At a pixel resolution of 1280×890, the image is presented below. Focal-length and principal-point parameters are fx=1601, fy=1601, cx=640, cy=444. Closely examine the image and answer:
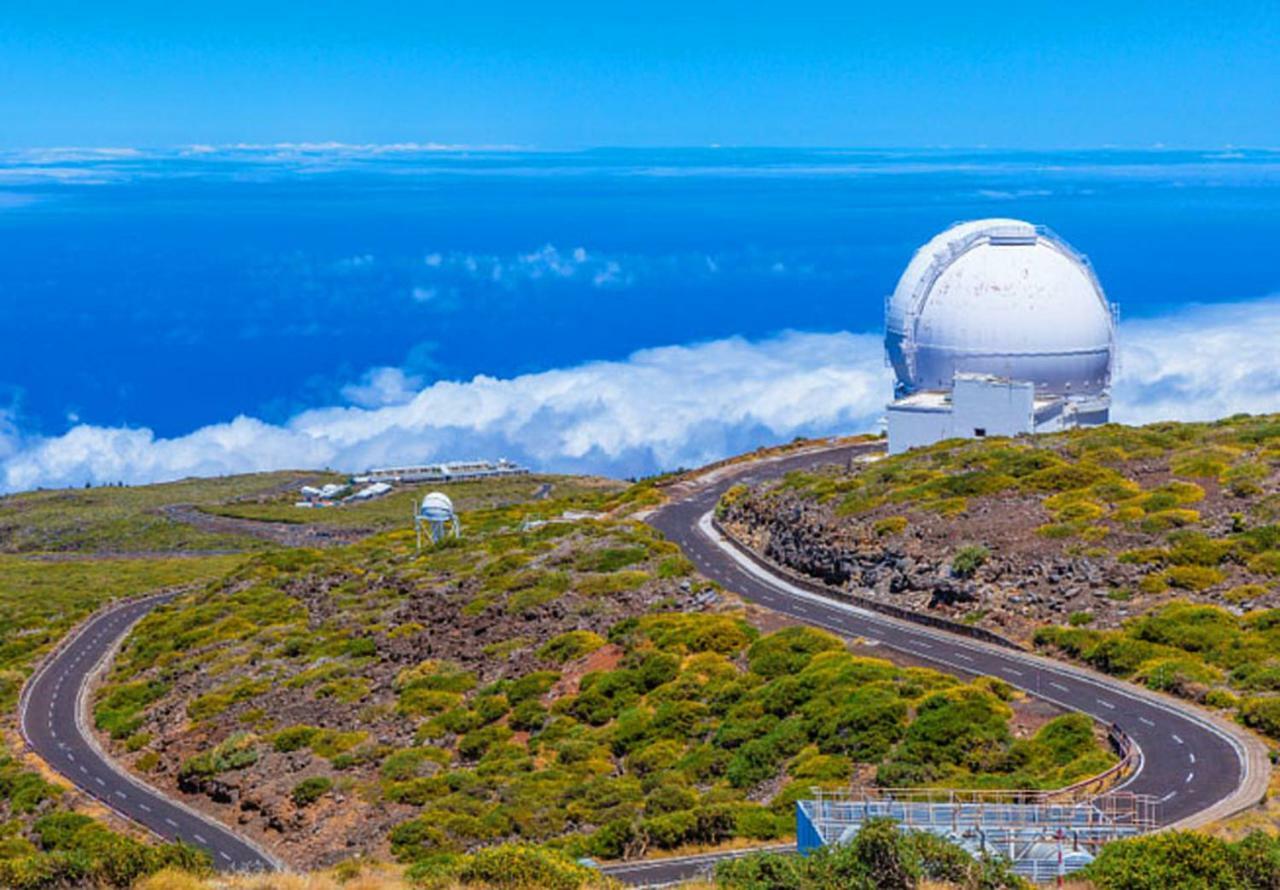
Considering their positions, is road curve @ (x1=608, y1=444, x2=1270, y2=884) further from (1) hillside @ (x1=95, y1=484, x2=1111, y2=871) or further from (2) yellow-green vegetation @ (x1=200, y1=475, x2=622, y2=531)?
(2) yellow-green vegetation @ (x1=200, y1=475, x2=622, y2=531)

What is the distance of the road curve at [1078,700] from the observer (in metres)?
25.2

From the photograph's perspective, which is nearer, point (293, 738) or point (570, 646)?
point (293, 738)

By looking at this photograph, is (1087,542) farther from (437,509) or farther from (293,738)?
(437,509)

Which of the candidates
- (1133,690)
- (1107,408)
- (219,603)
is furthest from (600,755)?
(1107,408)

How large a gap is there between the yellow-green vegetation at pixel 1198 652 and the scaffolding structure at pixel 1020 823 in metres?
6.16

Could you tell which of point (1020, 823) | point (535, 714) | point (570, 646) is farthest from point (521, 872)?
point (570, 646)

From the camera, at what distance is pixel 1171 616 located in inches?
1393

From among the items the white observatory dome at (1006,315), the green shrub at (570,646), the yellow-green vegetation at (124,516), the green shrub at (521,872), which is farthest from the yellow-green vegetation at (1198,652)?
the yellow-green vegetation at (124,516)

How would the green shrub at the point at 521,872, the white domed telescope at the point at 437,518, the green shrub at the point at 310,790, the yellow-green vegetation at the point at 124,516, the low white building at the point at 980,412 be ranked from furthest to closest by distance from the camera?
the yellow-green vegetation at the point at 124,516
the white domed telescope at the point at 437,518
the low white building at the point at 980,412
the green shrub at the point at 310,790
the green shrub at the point at 521,872

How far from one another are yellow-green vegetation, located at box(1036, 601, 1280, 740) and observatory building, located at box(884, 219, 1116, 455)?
71.3ft

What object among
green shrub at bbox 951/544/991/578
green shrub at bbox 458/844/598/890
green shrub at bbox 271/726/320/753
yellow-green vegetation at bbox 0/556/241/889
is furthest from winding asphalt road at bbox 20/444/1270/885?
green shrub at bbox 458/844/598/890

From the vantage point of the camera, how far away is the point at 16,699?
46562 mm

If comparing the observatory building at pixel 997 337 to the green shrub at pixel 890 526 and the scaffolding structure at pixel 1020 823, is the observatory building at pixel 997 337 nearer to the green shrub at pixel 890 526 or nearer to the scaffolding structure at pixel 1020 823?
the green shrub at pixel 890 526

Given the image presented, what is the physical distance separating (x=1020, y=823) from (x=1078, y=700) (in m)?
10.2
